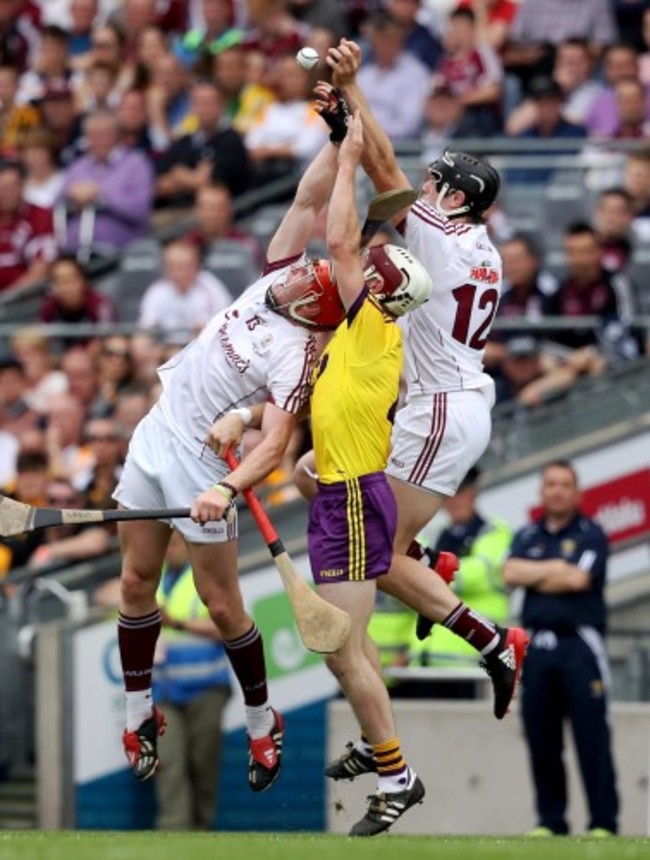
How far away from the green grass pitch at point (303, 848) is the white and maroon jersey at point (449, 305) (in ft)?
7.03

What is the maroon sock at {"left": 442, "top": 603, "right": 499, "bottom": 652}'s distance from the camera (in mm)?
13227

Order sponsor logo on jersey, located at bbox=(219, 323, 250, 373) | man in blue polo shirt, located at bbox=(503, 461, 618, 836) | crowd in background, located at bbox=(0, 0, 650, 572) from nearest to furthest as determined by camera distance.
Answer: sponsor logo on jersey, located at bbox=(219, 323, 250, 373)
man in blue polo shirt, located at bbox=(503, 461, 618, 836)
crowd in background, located at bbox=(0, 0, 650, 572)

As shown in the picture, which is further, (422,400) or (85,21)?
(85,21)

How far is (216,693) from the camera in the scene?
17.2 metres

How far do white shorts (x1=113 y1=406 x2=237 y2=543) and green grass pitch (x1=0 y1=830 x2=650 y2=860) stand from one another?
4.57 ft

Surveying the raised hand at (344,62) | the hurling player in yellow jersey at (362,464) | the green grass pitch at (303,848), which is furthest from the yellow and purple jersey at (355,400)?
the green grass pitch at (303,848)

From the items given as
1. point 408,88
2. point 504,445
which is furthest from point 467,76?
point 504,445

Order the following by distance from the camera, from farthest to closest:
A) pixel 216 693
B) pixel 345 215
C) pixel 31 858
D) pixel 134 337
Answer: pixel 134 337
pixel 216 693
pixel 345 215
pixel 31 858

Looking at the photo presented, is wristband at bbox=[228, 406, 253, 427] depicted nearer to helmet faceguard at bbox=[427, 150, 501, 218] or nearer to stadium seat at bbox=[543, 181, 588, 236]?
helmet faceguard at bbox=[427, 150, 501, 218]

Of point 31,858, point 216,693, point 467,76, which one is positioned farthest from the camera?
point 467,76

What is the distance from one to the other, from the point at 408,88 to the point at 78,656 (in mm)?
5671

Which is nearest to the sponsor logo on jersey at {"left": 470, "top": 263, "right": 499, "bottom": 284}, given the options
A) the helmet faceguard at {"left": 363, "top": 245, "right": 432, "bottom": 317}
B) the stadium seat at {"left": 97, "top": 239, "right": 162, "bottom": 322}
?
the helmet faceguard at {"left": 363, "top": 245, "right": 432, "bottom": 317}

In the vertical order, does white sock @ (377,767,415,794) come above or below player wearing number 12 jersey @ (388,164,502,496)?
below

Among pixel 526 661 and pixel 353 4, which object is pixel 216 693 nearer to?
pixel 526 661
